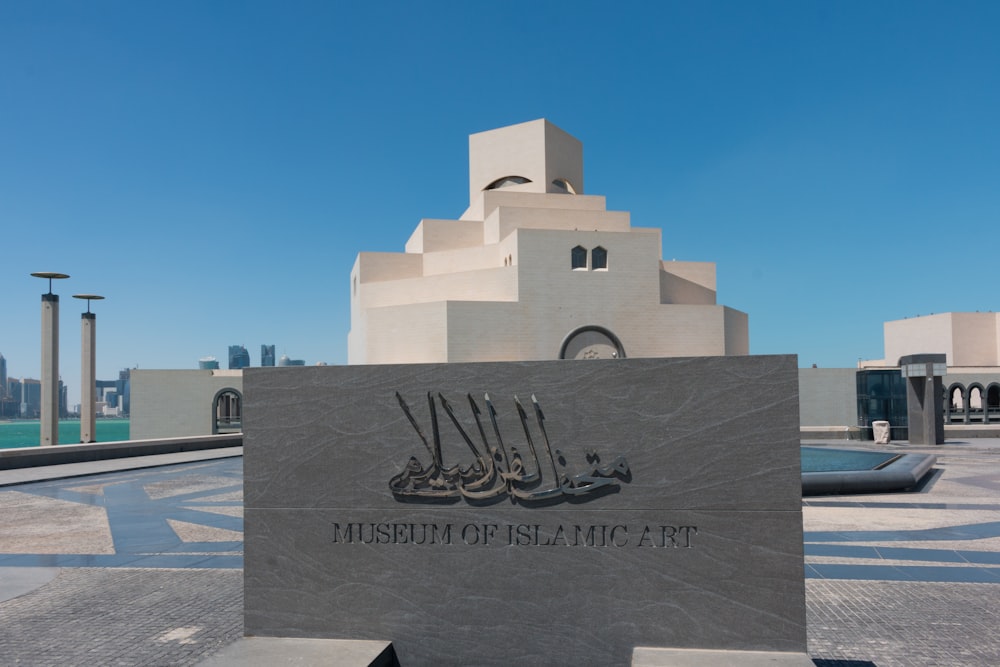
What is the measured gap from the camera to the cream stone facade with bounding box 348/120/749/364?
32.5 metres

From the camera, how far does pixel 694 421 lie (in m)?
4.82

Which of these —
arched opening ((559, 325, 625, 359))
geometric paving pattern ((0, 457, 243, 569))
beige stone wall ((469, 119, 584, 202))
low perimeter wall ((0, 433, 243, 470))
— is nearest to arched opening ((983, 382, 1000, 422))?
arched opening ((559, 325, 625, 359))

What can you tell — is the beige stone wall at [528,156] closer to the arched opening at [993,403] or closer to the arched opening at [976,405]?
the arched opening at [976,405]

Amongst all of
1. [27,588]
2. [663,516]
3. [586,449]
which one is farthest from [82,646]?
[663,516]

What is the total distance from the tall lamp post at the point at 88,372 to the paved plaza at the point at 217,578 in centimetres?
2475

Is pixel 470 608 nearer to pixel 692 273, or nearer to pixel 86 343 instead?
pixel 692 273

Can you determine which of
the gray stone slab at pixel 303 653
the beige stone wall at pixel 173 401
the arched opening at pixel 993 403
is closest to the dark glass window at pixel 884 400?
the arched opening at pixel 993 403

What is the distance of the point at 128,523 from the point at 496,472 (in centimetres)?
863

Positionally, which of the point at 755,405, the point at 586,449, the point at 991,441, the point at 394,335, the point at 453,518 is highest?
the point at 394,335

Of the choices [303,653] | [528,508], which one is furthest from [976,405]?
[303,653]

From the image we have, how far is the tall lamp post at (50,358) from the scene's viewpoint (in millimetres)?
30688

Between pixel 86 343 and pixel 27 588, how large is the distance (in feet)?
109

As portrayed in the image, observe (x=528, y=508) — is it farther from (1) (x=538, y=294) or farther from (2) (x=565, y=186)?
(2) (x=565, y=186)

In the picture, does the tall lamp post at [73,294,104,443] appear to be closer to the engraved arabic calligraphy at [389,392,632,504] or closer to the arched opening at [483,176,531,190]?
the arched opening at [483,176,531,190]
